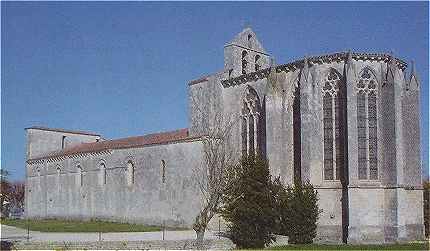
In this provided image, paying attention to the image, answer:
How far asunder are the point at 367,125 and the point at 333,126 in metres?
1.89

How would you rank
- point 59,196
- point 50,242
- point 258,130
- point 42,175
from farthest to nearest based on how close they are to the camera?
point 42,175, point 59,196, point 258,130, point 50,242

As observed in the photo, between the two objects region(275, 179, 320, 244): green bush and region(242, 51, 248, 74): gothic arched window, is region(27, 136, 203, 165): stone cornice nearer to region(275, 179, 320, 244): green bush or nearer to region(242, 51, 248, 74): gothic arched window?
region(242, 51, 248, 74): gothic arched window

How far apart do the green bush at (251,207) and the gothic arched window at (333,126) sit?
5.80m

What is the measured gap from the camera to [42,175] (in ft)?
172

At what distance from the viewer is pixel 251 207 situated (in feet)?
85.8

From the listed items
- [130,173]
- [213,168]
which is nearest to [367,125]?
[213,168]

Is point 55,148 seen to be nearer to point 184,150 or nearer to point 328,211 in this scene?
point 184,150

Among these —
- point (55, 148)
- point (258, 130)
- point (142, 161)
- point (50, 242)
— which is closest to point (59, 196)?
point (55, 148)

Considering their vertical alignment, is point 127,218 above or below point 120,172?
below

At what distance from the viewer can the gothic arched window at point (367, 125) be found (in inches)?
1207

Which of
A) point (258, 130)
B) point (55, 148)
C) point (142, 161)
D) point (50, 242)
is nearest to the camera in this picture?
point (50, 242)

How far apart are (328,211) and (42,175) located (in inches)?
1241

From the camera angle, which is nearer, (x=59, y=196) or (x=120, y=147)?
(x=120, y=147)

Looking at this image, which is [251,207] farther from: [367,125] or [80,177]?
[80,177]
